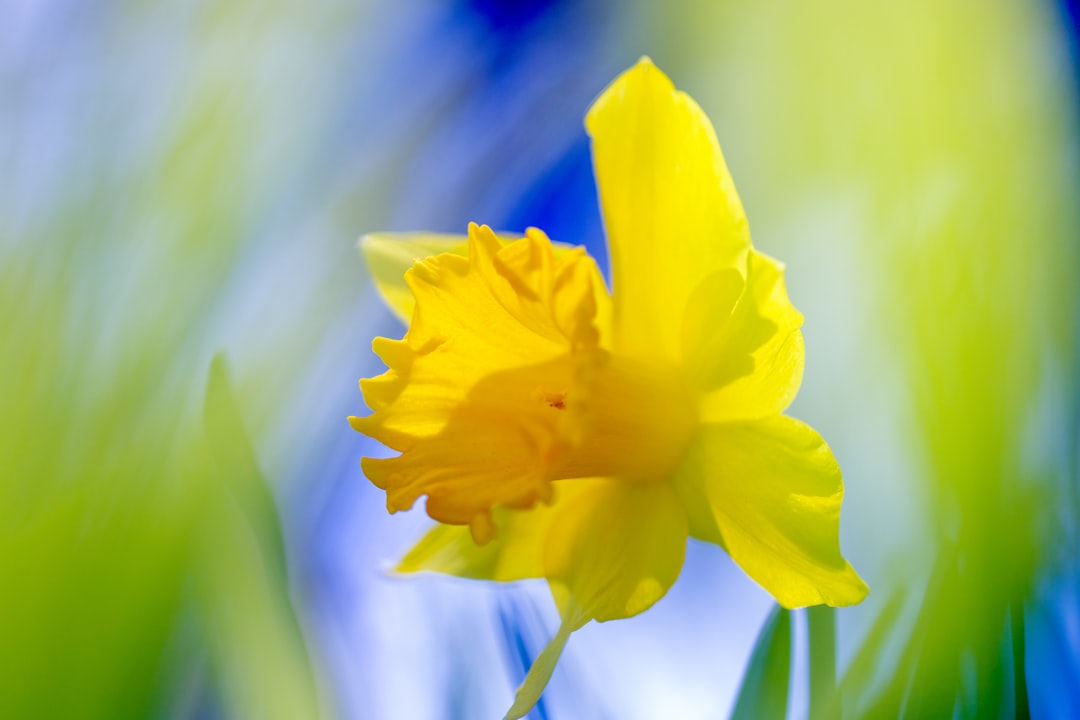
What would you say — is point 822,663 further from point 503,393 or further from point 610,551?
point 503,393

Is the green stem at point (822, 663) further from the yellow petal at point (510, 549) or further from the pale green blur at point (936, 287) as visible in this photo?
the yellow petal at point (510, 549)

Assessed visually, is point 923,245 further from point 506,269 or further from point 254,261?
point 254,261

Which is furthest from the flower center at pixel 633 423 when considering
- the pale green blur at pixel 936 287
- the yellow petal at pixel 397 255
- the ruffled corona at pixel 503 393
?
the yellow petal at pixel 397 255

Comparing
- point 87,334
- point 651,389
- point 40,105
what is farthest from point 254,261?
point 651,389

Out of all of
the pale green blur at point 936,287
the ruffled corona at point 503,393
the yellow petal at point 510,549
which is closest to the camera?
the pale green blur at point 936,287

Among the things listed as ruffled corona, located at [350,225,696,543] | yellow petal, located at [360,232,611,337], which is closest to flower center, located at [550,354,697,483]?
ruffled corona, located at [350,225,696,543]

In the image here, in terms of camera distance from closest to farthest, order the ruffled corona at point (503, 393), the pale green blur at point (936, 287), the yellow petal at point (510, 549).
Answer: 1. the pale green blur at point (936, 287)
2. the ruffled corona at point (503, 393)
3. the yellow petal at point (510, 549)
